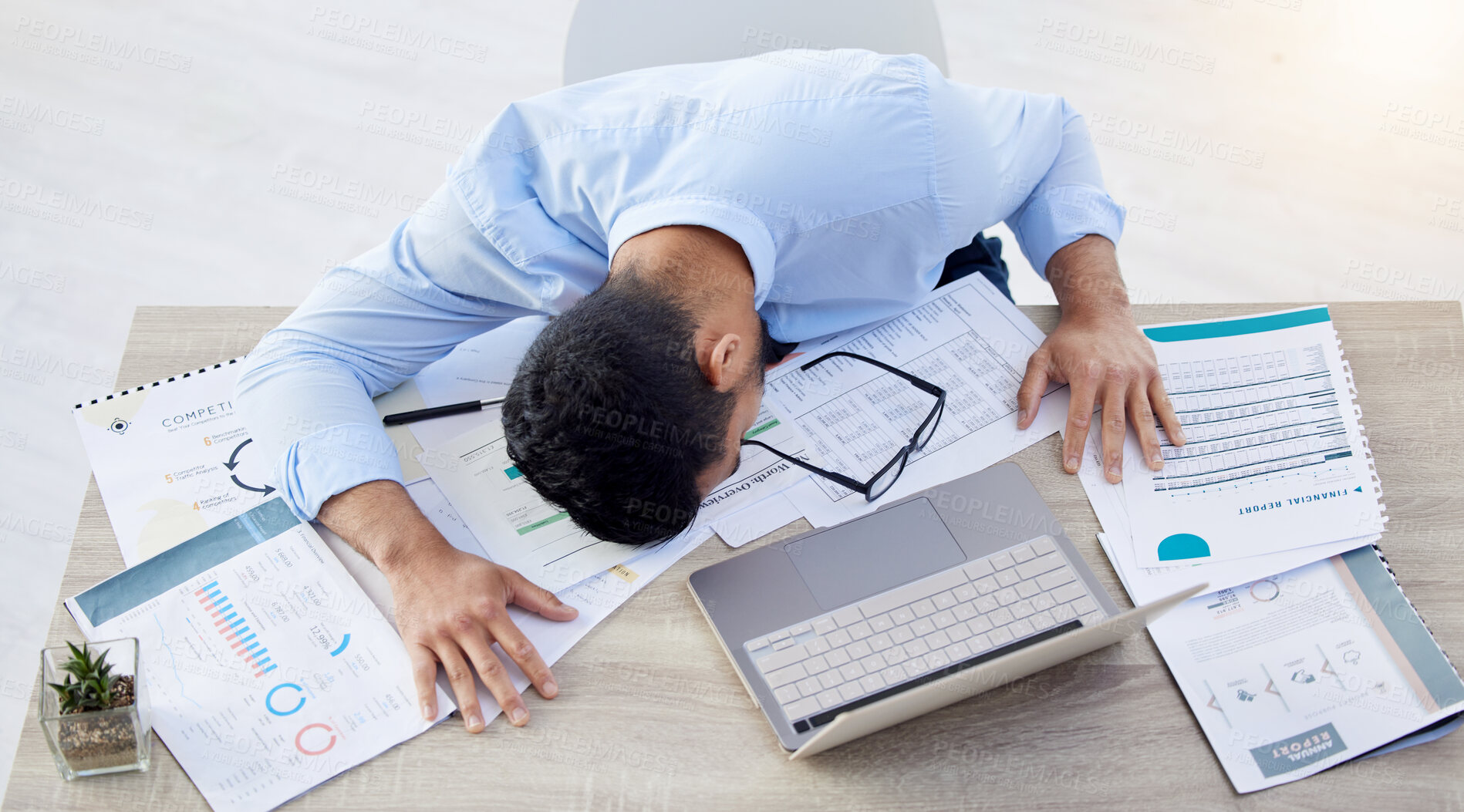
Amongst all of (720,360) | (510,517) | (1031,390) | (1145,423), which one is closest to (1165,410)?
(1145,423)

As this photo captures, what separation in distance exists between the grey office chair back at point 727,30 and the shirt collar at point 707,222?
0.36m

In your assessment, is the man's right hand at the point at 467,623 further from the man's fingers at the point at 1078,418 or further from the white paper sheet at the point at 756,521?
the man's fingers at the point at 1078,418

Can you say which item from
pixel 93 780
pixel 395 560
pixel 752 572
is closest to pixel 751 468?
pixel 752 572

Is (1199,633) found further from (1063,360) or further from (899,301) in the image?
(899,301)

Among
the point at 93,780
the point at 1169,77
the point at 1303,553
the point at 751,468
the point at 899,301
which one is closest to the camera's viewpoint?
the point at 93,780

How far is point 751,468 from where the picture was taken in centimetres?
113

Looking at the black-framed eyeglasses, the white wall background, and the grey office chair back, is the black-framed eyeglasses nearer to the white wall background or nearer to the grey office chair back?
the grey office chair back

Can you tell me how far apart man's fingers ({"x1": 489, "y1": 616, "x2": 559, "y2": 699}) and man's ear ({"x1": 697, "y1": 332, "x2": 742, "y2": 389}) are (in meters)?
0.32

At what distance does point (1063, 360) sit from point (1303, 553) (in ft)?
1.08

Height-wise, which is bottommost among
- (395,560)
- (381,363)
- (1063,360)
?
(1063,360)

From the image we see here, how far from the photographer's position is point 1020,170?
130 centimetres

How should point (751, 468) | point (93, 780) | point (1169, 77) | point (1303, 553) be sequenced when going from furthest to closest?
point (1169, 77)
point (751, 468)
point (1303, 553)
point (93, 780)

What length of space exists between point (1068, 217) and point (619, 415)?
29.6 inches

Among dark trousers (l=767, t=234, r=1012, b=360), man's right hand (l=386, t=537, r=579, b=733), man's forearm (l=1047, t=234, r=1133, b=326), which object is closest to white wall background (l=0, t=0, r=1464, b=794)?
dark trousers (l=767, t=234, r=1012, b=360)
